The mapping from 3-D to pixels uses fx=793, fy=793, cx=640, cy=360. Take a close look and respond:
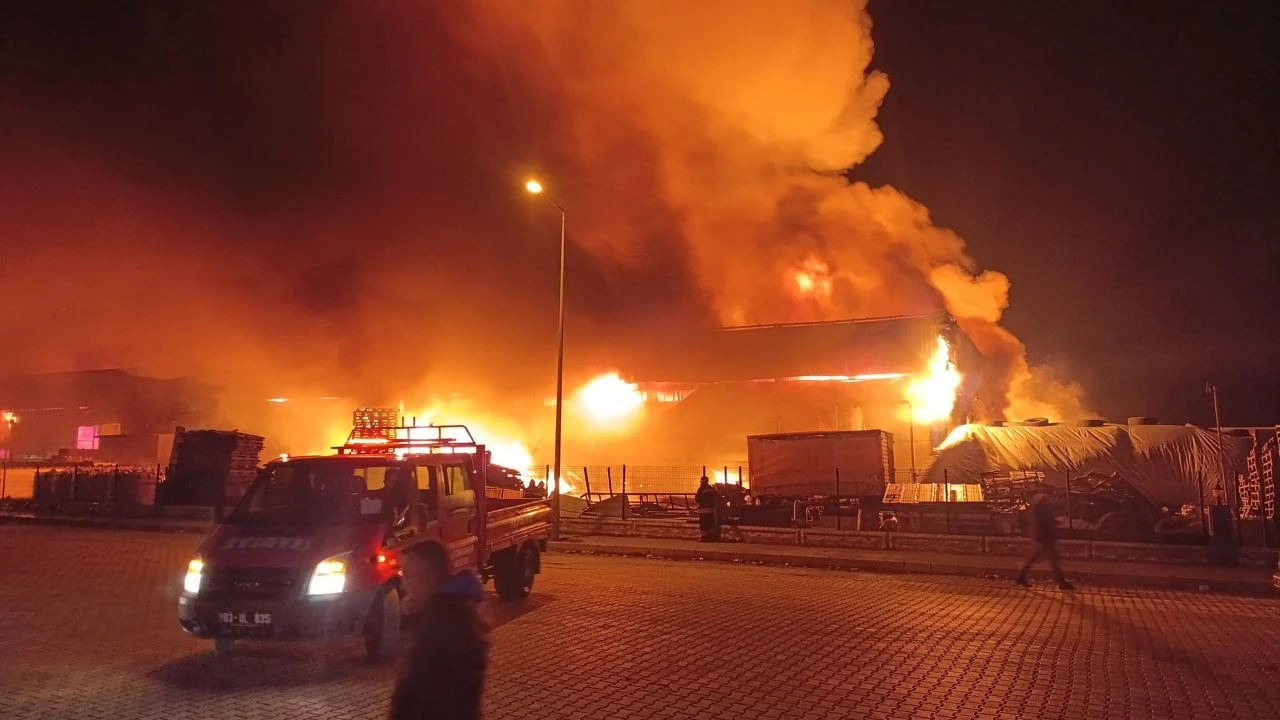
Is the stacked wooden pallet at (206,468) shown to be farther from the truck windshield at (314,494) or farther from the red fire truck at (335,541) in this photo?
the truck windshield at (314,494)

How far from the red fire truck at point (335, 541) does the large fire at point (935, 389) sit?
77.8 feet

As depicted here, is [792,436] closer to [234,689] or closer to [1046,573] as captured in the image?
[1046,573]

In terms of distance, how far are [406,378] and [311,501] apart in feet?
85.5

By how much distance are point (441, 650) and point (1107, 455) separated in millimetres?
24100

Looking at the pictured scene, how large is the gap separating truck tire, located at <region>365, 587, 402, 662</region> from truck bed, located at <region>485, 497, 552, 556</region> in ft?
5.50

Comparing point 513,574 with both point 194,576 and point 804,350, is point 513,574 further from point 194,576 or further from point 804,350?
point 804,350

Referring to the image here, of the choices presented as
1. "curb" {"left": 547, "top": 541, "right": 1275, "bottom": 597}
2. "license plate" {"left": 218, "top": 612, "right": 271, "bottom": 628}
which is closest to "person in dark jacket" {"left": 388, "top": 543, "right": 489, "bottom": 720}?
"license plate" {"left": 218, "top": 612, "right": 271, "bottom": 628}

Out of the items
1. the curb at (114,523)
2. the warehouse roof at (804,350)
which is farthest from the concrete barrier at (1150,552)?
the curb at (114,523)

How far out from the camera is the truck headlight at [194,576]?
610cm

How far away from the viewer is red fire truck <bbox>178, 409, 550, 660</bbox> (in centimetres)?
590

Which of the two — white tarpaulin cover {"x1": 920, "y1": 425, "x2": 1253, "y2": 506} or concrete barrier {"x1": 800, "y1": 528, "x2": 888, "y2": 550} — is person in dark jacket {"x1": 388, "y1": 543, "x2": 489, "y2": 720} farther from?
white tarpaulin cover {"x1": 920, "y1": 425, "x2": 1253, "y2": 506}

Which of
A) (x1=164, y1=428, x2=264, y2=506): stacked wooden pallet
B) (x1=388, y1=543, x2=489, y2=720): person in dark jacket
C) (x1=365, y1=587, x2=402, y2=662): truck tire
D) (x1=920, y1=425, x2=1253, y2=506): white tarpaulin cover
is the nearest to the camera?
(x1=388, y1=543, x2=489, y2=720): person in dark jacket

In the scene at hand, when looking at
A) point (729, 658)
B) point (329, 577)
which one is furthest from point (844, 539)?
point (329, 577)

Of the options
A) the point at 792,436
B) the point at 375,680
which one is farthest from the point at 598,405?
the point at 375,680
